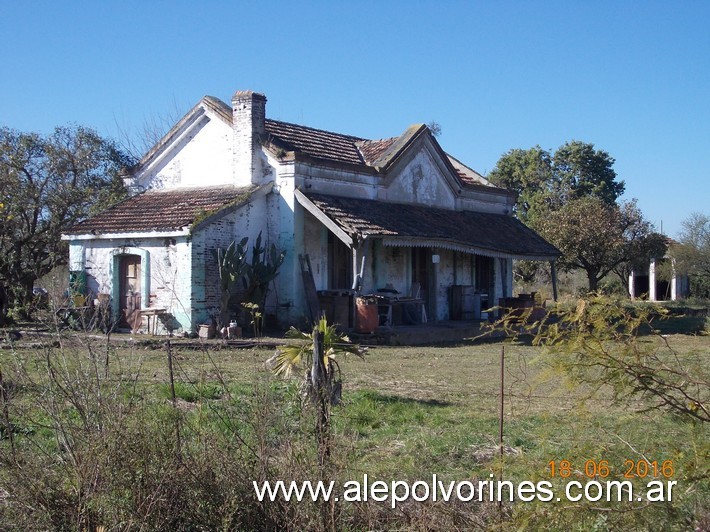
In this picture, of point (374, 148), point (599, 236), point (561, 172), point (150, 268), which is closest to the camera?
point (150, 268)

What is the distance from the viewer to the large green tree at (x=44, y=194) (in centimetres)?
2262

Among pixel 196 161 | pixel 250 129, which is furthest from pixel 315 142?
pixel 196 161

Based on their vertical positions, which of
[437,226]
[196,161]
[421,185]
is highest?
[196,161]

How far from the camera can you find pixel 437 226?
72.9 ft

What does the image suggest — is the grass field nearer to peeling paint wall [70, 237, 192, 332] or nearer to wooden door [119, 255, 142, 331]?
peeling paint wall [70, 237, 192, 332]

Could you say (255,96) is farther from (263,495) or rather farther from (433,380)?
(263,495)

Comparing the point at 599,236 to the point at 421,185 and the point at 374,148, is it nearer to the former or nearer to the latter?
the point at 421,185

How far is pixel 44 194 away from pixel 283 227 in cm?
876

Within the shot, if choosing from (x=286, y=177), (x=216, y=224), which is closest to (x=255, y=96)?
(x=286, y=177)

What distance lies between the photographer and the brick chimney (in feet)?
66.2

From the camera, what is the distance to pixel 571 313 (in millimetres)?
4062

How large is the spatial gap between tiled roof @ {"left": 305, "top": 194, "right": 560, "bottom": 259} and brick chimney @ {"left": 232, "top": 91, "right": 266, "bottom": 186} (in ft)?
6.09

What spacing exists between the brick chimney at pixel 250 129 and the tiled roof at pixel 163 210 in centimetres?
52
